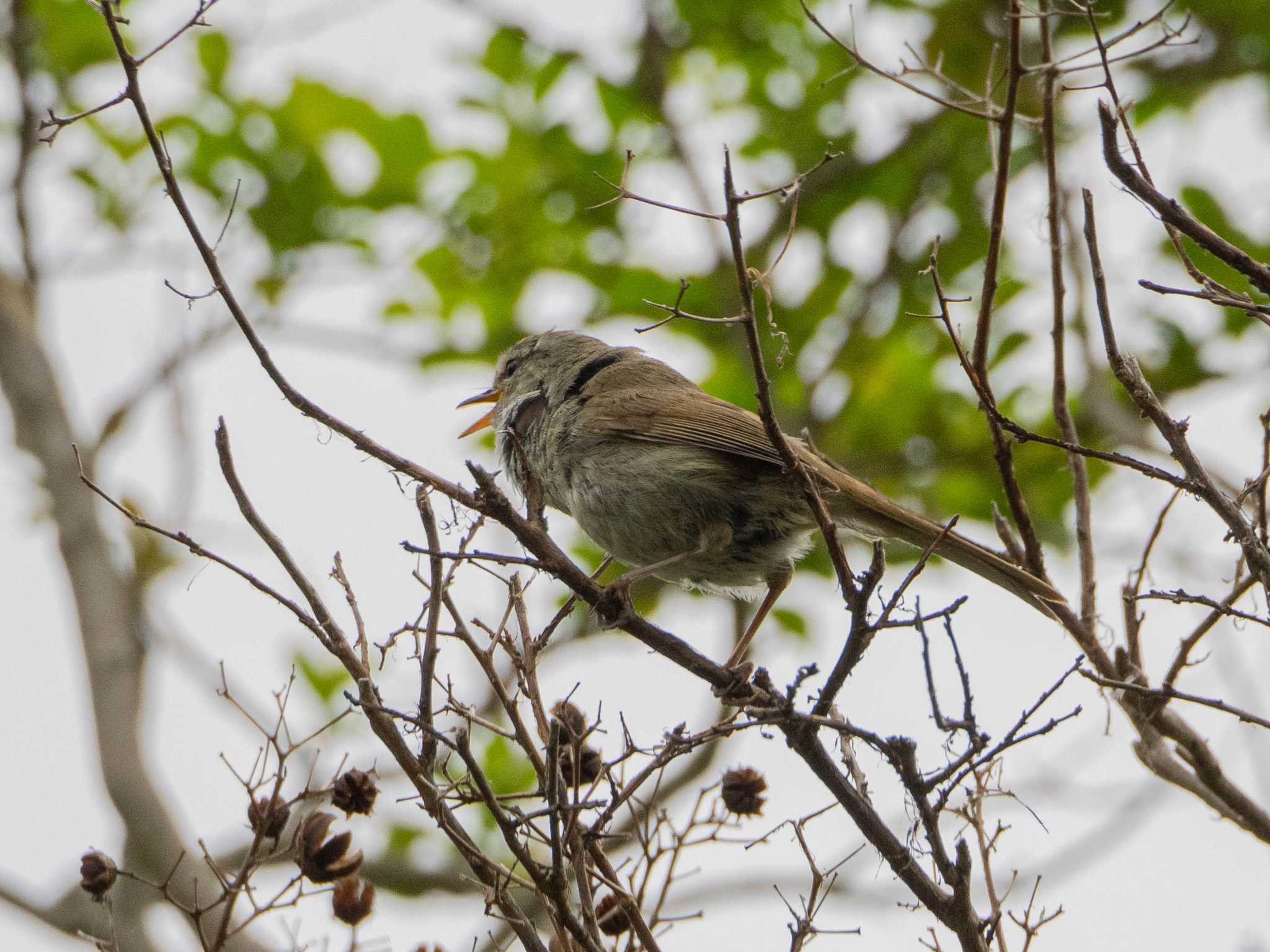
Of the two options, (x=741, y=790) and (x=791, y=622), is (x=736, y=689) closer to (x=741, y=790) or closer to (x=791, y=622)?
(x=741, y=790)

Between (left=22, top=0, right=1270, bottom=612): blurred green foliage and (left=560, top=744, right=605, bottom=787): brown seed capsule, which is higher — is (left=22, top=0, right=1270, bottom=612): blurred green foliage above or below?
above

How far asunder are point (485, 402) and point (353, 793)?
3.15 metres

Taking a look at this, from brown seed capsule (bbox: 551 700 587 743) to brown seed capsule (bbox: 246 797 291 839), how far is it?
0.62m

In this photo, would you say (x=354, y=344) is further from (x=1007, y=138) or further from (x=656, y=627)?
(x=1007, y=138)

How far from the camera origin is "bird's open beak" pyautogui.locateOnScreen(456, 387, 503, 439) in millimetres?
5785

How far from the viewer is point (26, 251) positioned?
8.59 meters

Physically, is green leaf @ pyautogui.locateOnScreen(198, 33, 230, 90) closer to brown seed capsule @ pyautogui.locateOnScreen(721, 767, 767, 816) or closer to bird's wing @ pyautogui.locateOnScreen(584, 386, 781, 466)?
bird's wing @ pyautogui.locateOnScreen(584, 386, 781, 466)

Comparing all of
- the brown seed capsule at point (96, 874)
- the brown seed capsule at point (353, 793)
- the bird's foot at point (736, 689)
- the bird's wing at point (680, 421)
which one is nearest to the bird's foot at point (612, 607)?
the bird's foot at point (736, 689)

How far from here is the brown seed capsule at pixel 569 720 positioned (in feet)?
9.67

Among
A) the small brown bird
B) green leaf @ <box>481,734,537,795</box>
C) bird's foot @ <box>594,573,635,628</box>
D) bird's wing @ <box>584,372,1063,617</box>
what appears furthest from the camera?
green leaf @ <box>481,734,537,795</box>

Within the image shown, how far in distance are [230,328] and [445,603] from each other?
5.61 metres

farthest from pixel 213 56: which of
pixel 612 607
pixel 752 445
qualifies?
pixel 612 607

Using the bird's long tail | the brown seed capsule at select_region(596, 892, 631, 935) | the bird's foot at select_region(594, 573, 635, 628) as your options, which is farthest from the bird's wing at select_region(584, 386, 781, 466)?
the brown seed capsule at select_region(596, 892, 631, 935)

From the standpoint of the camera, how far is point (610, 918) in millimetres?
3047
